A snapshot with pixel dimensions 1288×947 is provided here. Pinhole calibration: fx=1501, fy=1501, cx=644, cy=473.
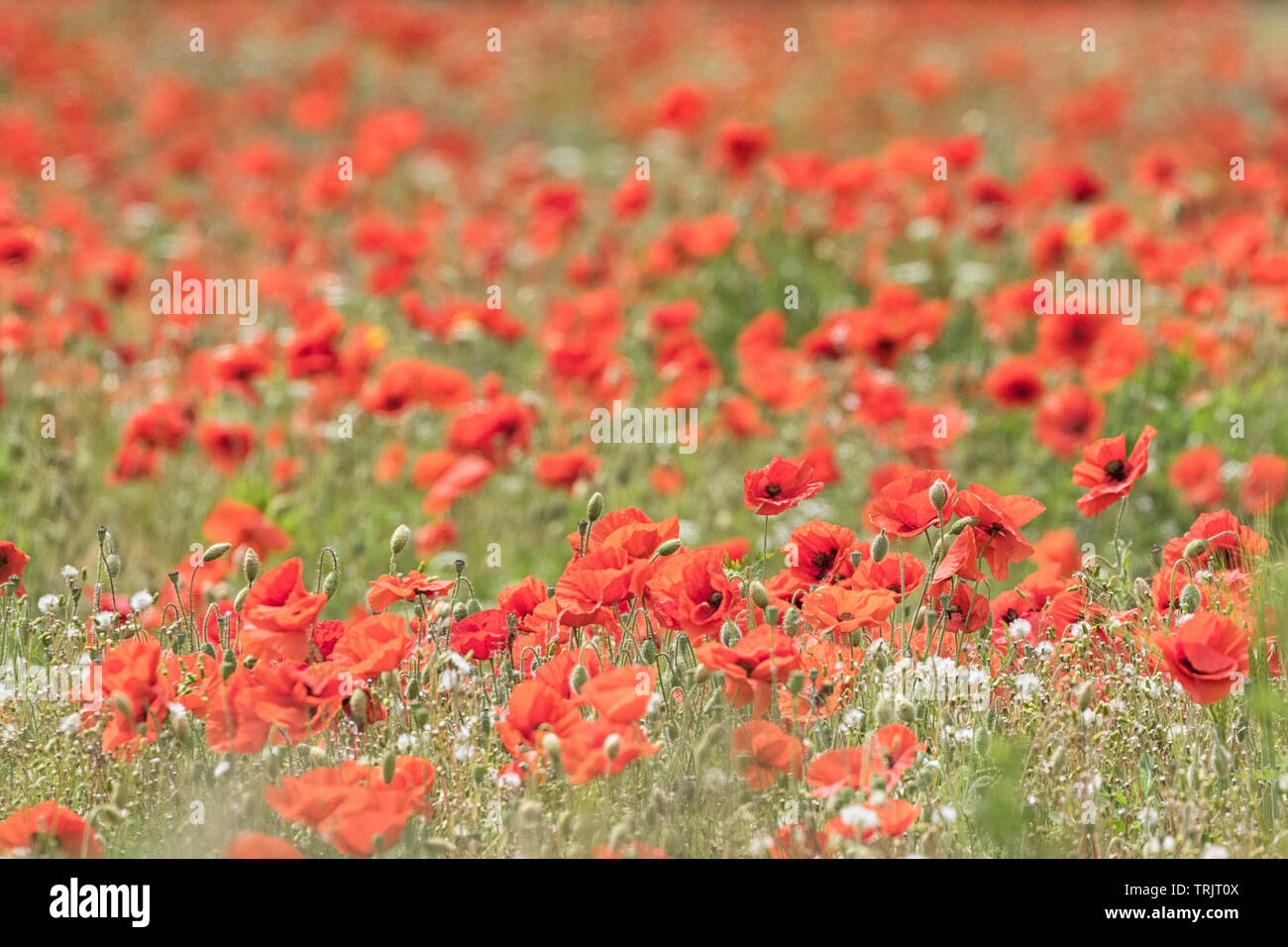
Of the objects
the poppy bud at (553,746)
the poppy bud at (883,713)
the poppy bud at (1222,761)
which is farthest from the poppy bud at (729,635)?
the poppy bud at (1222,761)

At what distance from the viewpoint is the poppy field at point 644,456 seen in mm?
2189

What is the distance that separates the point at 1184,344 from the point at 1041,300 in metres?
0.55

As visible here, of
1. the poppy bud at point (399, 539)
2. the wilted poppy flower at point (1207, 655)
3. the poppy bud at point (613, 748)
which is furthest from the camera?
the poppy bud at point (399, 539)

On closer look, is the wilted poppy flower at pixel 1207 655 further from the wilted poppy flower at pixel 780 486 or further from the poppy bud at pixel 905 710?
the wilted poppy flower at pixel 780 486

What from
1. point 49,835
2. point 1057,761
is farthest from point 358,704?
point 1057,761

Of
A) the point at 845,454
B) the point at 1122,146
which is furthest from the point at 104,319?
the point at 1122,146

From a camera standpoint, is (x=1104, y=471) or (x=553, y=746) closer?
(x=553, y=746)

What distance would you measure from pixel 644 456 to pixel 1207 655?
8.52 feet

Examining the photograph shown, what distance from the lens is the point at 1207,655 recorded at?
2084 mm

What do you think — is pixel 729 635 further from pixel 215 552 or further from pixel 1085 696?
pixel 215 552

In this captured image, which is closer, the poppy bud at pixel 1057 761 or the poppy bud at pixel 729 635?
the poppy bud at pixel 1057 761

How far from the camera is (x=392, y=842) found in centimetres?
195

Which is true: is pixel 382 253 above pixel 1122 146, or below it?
below

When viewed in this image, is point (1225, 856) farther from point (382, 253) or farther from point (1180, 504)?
point (382, 253)
